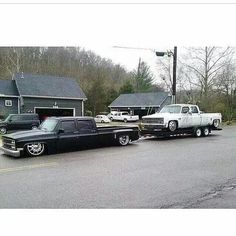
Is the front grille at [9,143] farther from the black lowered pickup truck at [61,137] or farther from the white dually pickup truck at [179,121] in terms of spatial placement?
the white dually pickup truck at [179,121]

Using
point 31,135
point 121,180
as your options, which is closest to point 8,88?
point 31,135

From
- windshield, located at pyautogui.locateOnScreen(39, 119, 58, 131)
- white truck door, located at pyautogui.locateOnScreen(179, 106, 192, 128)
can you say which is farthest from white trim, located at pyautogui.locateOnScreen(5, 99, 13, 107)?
windshield, located at pyautogui.locateOnScreen(39, 119, 58, 131)

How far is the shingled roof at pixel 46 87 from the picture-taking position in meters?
38.4

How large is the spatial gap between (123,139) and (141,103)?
4031 cm

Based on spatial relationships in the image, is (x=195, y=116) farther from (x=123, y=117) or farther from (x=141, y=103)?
(x=141, y=103)

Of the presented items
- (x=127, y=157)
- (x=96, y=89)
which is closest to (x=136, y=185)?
(x=127, y=157)

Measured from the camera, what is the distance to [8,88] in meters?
38.2

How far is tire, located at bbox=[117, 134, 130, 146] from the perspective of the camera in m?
14.1

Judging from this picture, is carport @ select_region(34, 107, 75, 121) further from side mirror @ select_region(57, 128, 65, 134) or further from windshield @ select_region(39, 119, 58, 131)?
side mirror @ select_region(57, 128, 65, 134)

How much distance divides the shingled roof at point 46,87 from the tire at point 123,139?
26.0 meters

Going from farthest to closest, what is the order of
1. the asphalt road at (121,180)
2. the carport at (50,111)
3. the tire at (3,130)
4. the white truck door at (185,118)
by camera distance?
the carport at (50,111), the tire at (3,130), the white truck door at (185,118), the asphalt road at (121,180)

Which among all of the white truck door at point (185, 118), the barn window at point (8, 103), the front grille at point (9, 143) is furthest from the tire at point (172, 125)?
the barn window at point (8, 103)

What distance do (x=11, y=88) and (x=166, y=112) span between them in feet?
85.7

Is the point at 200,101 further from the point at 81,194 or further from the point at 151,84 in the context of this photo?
the point at 81,194
